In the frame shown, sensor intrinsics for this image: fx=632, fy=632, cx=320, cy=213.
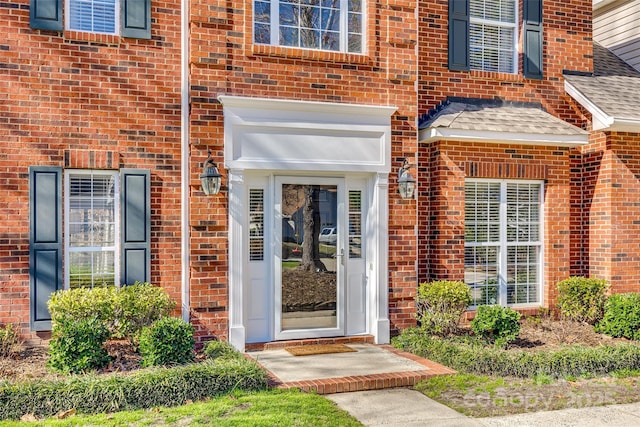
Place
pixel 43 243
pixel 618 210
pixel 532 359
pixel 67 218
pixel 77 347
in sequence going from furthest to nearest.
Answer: pixel 618 210 → pixel 67 218 → pixel 43 243 → pixel 532 359 → pixel 77 347

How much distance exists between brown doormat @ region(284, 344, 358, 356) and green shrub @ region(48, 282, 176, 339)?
169cm

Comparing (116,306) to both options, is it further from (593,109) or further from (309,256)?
(593,109)

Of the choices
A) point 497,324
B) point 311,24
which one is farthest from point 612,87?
point 311,24

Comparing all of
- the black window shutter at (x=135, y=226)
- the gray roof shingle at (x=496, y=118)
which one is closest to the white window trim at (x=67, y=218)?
the black window shutter at (x=135, y=226)

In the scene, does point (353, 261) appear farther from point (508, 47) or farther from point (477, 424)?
point (508, 47)

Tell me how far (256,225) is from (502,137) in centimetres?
383

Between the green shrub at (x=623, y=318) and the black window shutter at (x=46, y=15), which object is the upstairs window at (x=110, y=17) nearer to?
the black window shutter at (x=46, y=15)

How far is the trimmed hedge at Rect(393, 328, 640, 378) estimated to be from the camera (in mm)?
7332

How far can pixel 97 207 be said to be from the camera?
311 inches

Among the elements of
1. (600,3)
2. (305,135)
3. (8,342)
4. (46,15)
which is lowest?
(8,342)

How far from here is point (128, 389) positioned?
6.01 meters

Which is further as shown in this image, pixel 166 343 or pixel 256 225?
pixel 256 225

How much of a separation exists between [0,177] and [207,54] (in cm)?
290

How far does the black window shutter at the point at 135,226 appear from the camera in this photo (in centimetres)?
784
